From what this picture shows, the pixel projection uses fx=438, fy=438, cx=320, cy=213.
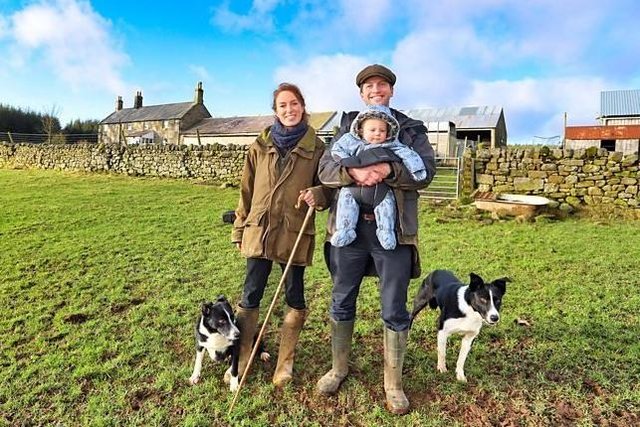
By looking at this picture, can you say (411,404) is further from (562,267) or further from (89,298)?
(562,267)

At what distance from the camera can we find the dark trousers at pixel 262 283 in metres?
3.02

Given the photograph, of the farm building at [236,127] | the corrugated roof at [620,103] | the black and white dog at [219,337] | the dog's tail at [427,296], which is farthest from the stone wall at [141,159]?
the corrugated roof at [620,103]

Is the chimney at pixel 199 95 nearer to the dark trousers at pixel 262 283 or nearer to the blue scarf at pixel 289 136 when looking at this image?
the blue scarf at pixel 289 136

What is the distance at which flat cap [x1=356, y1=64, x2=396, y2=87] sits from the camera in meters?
2.76

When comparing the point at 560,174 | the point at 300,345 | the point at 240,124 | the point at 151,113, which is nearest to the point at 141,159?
the point at 560,174

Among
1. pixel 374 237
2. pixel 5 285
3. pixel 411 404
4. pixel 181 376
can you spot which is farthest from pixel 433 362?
pixel 5 285

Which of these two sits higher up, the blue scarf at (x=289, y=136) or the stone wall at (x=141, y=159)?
Answer: the stone wall at (x=141, y=159)

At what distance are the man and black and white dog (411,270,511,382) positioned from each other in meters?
0.52

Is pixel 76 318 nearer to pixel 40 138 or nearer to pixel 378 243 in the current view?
pixel 378 243

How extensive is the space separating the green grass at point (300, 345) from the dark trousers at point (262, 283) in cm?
57

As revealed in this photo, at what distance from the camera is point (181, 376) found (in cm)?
325

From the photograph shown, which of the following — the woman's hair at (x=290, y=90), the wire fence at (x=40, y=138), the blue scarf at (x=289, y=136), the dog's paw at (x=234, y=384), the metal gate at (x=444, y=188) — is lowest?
the dog's paw at (x=234, y=384)

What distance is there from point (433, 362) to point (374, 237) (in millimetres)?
1352

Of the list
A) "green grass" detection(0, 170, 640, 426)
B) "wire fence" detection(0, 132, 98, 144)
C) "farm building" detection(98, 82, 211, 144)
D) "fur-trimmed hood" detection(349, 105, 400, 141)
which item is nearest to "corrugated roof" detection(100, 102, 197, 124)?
"farm building" detection(98, 82, 211, 144)
